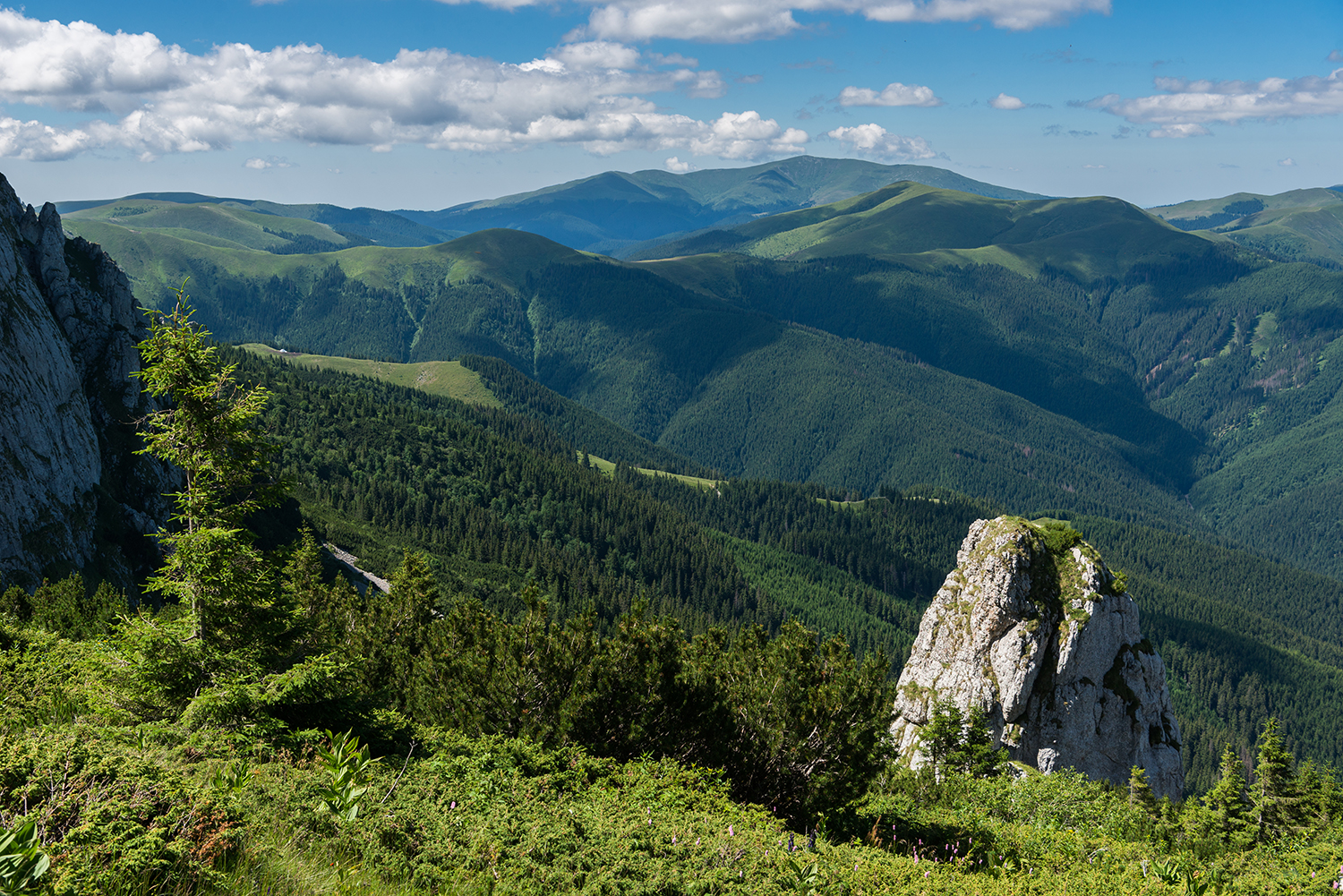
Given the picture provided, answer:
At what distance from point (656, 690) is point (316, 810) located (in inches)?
591

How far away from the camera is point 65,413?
9138 centimetres

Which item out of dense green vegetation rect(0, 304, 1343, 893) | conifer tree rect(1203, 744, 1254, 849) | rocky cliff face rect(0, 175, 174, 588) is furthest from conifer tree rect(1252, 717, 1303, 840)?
rocky cliff face rect(0, 175, 174, 588)

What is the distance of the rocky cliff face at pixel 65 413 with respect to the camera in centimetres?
8038

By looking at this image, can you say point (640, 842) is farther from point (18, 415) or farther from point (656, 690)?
point (18, 415)

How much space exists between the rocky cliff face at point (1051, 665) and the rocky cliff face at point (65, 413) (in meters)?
83.9

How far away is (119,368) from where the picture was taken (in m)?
109

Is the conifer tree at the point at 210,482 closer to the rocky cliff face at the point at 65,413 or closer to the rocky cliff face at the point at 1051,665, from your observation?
the rocky cliff face at the point at 65,413

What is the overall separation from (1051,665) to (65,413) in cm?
11651

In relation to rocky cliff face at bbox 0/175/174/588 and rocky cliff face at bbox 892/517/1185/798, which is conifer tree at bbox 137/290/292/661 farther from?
rocky cliff face at bbox 892/517/1185/798

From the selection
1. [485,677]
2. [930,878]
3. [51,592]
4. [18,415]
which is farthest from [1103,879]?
[18,415]

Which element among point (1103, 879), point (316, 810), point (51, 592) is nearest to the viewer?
point (316, 810)

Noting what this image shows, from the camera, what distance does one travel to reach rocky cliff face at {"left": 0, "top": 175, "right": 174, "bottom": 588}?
8038 centimetres

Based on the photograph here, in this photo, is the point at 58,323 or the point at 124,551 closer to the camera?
the point at 124,551

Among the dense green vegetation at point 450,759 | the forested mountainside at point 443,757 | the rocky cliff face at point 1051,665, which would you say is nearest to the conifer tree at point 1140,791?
the rocky cliff face at point 1051,665
